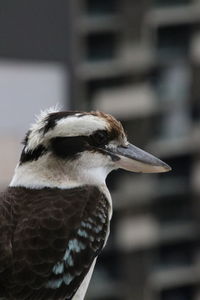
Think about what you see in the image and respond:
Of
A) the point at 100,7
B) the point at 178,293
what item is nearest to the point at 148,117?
the point at 100,7

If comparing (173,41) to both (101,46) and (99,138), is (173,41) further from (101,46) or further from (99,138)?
(99,138)

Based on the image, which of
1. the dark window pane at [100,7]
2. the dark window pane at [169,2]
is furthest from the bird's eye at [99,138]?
the dark window pane at [169,2]

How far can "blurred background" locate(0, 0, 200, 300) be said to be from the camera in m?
9.84

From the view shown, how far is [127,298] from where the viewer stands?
10.7 metres

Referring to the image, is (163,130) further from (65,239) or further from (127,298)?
(65,239)

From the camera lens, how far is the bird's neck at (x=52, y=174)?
1.85m

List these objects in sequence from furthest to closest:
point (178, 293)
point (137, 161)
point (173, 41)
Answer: point (178, 293), point (173, 41), point (137, 161)

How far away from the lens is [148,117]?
1020 centimetres

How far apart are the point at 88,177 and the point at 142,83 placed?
8.41 metres

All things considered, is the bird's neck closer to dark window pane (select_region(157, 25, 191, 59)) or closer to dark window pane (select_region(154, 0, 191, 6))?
dark window pane (select_region(157, 25, 191, 59))

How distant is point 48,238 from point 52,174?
140 millimetres

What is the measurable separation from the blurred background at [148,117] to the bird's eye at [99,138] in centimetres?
712

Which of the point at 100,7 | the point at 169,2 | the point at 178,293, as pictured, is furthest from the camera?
the point at 178,293

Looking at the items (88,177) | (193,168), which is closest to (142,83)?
(193,168)
